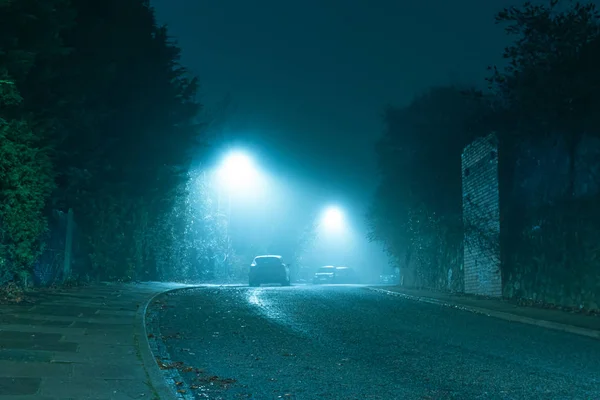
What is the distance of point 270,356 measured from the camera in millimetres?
10812

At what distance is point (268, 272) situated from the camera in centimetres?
3894

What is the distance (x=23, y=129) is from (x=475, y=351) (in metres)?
11.0

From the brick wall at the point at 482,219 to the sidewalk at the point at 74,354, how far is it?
1285 cm

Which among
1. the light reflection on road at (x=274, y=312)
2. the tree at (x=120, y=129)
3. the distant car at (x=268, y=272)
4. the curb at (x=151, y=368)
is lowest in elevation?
the curb at (x=151, y=368)

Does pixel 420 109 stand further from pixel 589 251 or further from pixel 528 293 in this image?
pixel 589 251

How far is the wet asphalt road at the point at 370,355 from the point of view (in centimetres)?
844

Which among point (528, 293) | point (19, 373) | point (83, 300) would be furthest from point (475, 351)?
point (528, 293)

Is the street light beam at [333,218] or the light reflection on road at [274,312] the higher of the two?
the street light beam at [333,218]

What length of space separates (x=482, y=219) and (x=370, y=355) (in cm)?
1612

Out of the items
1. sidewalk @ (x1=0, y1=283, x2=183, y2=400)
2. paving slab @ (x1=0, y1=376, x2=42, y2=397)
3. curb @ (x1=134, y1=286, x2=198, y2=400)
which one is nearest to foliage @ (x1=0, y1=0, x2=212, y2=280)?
sidewalk @ (x1=0, y1=283, x2=183, y2=400)

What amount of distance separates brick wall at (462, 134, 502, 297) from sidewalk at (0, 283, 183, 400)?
12848mm

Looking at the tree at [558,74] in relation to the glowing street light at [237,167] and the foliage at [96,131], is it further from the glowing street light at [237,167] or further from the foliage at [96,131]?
the glowing street light at [237,167]

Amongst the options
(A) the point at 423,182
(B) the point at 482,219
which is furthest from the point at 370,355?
(A) the point at 423,182

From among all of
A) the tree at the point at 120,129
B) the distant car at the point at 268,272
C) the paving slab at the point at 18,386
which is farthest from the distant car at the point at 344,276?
the paving slab at the point at 18,386
